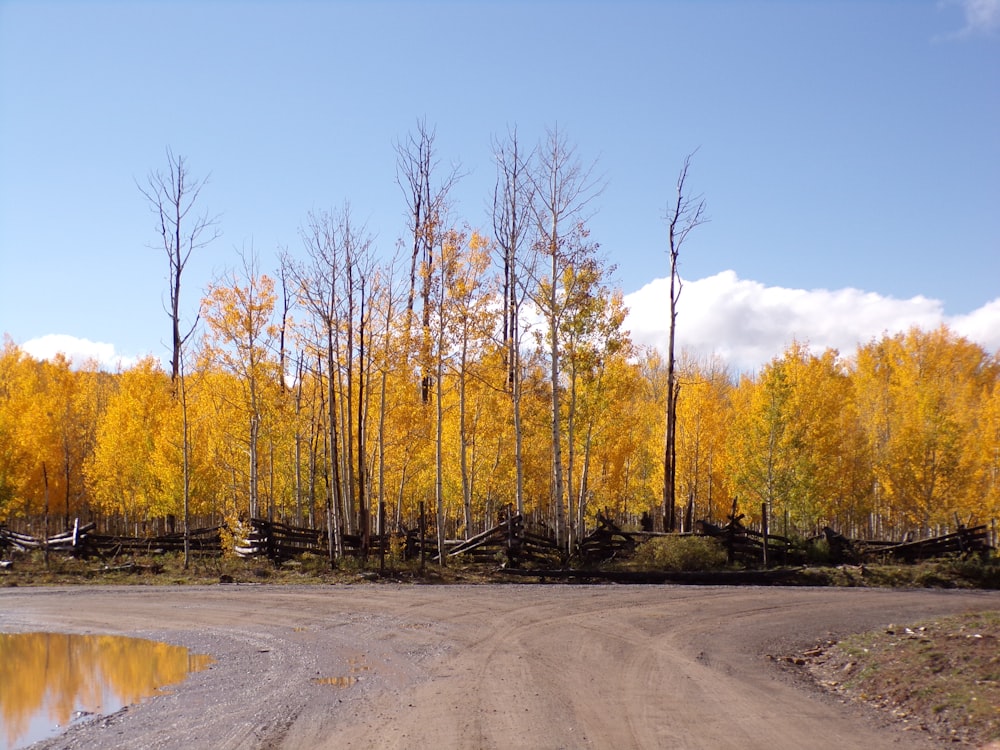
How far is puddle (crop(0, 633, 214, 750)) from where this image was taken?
7.95 m

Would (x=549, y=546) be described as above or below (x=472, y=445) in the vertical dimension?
below

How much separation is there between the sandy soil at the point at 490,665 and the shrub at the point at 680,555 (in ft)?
12.0

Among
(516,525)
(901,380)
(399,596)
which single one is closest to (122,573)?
(399,596)

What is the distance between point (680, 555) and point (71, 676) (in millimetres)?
15579

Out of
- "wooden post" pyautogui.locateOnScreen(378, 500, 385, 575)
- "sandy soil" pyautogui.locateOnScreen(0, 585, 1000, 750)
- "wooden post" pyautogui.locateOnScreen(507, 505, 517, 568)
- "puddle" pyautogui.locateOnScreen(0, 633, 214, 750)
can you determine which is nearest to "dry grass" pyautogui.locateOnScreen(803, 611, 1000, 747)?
"sandy soil" pyautogui.locateOnScreen(0, 585, 1000, 750)

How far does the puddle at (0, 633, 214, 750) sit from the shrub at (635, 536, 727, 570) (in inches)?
544

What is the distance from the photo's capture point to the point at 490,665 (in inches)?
381

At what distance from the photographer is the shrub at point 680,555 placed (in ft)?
69.8

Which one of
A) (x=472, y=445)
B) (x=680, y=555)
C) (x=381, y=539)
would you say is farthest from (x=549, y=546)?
(x=472, y=445)

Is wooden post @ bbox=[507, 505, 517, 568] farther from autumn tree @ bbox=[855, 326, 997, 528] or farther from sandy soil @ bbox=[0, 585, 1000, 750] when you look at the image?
autumn tree @ bbox=[855, 326, 997, 528]

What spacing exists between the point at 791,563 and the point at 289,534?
15.3 metres

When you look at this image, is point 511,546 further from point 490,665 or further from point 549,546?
point 490,665

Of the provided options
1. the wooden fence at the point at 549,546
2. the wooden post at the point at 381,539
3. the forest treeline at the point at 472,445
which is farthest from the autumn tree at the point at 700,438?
the wooden post at the point at 381,539

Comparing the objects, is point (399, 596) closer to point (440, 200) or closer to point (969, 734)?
point (969, 734)
